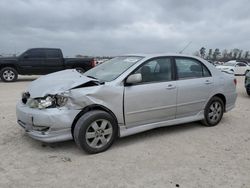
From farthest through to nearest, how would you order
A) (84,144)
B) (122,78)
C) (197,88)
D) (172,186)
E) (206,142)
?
(197,88), (206,142), (122,78), (84,144), (172,186)

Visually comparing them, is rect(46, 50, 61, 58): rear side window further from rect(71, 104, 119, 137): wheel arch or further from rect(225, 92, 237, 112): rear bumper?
rect(71, 104, 119, 137): wheel arch

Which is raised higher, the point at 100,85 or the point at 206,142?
the point at 100,85

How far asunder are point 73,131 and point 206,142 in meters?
2.28

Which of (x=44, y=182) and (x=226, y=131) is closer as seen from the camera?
(x=44, y=182)

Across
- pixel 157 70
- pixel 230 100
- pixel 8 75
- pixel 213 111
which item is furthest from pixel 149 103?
pixel 8 75

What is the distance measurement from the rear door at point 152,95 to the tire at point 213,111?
3.04ft

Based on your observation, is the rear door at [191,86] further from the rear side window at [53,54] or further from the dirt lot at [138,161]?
the rear side window at [53,54]

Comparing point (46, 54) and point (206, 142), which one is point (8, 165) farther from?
point (46, 54)

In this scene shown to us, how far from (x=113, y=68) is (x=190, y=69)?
61.2 inches

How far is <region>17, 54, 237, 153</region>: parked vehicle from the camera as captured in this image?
12.6 feet

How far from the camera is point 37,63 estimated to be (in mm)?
13961

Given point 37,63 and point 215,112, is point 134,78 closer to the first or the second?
point 215,112

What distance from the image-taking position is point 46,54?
1416 centimetres

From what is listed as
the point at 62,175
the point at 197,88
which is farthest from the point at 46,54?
the point at 62,175
